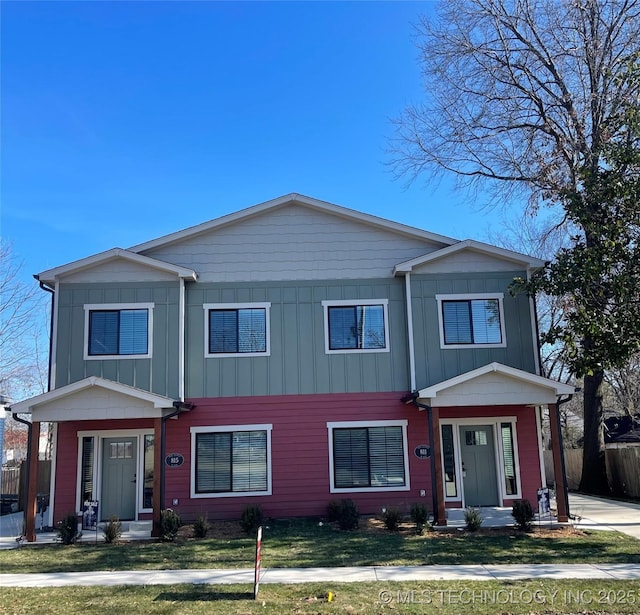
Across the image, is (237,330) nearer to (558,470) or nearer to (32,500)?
(32,500)

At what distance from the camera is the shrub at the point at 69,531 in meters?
12.9

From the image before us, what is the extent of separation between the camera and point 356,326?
16.1 metres

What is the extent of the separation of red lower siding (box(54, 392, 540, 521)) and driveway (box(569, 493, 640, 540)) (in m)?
1.59

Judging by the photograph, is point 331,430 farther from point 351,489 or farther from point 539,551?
point 539,551

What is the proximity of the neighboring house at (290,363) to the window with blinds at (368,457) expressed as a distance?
0.03 meters

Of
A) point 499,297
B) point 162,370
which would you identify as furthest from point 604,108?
point 162,370

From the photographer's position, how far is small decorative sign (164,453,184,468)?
15.3 metres

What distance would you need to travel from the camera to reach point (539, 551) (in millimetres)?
11148

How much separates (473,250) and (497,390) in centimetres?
393

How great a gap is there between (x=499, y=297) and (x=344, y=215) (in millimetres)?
4496

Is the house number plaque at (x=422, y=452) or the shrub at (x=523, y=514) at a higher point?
the house number plaque at (x=422, y=452)

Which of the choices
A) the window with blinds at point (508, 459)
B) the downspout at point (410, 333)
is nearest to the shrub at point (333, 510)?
the downspout at point (410, 333)

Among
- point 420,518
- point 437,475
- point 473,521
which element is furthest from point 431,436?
point 473,521

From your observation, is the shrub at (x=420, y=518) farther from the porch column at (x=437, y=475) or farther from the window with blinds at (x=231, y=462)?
the window with blinds at (x=231, y=462)
